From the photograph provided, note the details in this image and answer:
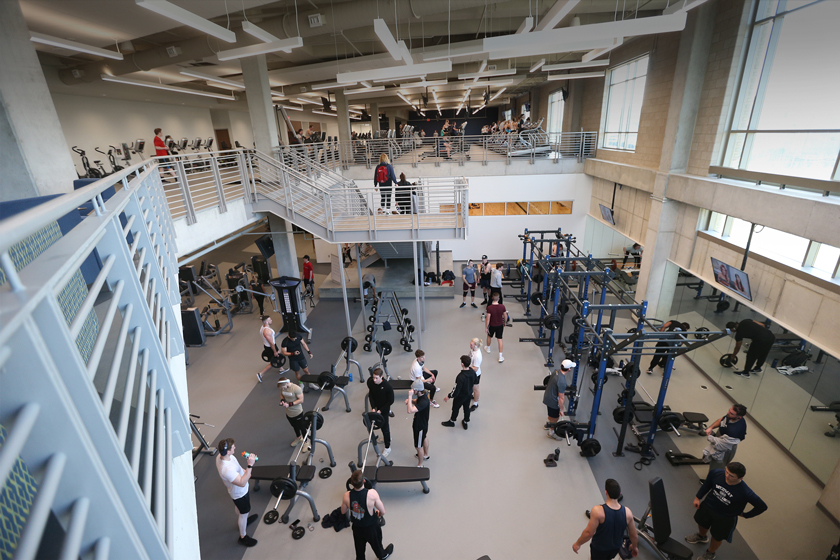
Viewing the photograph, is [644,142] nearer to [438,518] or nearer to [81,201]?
[438,518]

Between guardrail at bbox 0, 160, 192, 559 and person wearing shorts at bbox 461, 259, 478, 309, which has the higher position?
guardrail at bbox 0, 160, 192, 559

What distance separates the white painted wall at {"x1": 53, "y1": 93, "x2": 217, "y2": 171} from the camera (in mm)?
13031

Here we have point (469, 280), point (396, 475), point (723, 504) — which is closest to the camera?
point (723, 504)

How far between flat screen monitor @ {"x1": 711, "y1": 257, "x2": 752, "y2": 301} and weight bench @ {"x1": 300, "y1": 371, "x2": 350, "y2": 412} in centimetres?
797

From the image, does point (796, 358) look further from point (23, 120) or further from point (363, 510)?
point (23, 120)

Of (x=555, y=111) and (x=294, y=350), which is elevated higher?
(x=555, y=111)

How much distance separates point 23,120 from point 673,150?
12169 millimetres

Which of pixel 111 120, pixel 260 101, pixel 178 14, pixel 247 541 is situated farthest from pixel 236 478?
pixel 111 120

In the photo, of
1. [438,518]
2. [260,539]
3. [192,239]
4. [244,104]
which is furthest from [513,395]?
[244,104]

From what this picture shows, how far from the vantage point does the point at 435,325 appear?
10.9m

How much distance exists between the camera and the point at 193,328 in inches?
402

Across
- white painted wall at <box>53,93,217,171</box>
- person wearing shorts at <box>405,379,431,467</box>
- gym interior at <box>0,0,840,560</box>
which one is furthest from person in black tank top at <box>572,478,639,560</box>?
white painted wall at <box>53,93,217,171</box>

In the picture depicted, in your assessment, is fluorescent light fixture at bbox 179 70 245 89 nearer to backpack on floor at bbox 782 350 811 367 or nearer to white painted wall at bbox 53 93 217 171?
white painted wall at bbox 53 93 217 171

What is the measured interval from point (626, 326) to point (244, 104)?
2191cm
